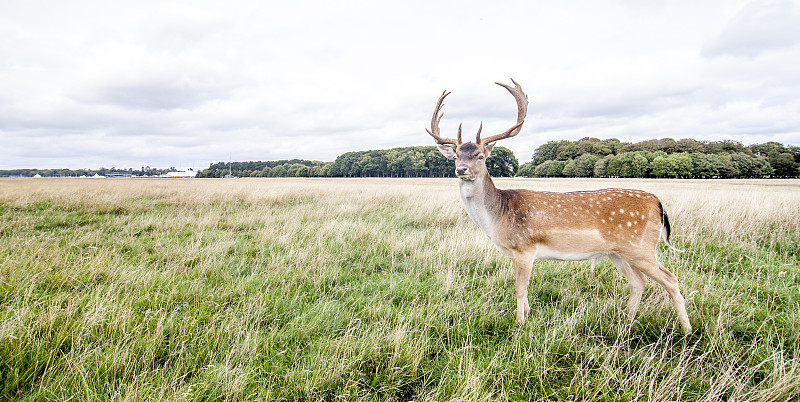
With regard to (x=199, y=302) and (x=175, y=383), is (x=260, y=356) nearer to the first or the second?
(x=175, y=383)

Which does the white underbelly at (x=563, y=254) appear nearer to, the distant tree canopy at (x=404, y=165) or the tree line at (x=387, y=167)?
the tree line at (x=387, y=167)

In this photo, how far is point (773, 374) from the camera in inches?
87.5

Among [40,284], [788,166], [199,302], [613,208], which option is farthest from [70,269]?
[788,166]

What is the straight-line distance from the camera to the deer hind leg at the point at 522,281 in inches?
129

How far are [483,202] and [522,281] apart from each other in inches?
39.3

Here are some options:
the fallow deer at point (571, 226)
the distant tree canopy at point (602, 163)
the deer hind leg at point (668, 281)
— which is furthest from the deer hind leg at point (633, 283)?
the distant tree canopy at point (602, 163)

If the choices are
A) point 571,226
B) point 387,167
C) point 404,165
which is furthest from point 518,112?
point 387,167

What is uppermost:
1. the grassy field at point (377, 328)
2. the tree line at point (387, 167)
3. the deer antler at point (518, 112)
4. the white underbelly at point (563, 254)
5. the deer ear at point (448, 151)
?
the tree line at point (387, 167)

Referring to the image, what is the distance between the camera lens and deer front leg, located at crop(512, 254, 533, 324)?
10.8 feet

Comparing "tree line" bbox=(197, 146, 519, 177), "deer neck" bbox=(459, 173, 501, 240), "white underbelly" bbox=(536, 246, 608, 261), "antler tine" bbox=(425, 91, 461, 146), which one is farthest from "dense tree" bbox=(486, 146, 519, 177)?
"white underbelly" bbox=(536, 246, 608, 261)

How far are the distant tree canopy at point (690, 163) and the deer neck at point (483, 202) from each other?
7686 cm

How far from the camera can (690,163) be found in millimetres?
63969

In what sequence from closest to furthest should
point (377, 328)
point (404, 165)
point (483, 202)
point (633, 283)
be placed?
point (377, 328) < point (633, 283) < point (483, 202) < point (404, 165)

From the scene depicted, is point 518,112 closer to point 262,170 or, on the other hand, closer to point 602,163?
point 602,163
